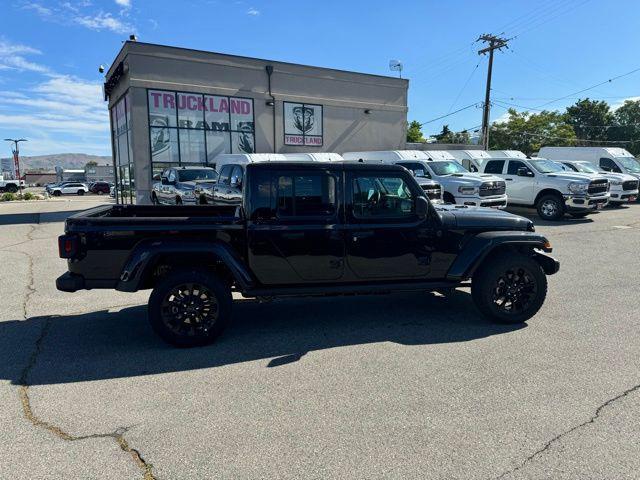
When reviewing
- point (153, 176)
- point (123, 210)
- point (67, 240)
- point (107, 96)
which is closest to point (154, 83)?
point (153, 176)

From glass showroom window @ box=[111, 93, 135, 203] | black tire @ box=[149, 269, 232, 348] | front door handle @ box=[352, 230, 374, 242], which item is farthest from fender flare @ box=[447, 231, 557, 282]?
glass showroom window @ box=[111, 93, 135, 203]

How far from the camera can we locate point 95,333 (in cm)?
500

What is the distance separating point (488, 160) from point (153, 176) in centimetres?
1488

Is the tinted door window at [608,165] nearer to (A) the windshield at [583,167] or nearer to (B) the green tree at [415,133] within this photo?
(A) the windshield at [583,167]

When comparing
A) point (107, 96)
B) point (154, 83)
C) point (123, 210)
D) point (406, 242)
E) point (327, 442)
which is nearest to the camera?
point (327, 442)

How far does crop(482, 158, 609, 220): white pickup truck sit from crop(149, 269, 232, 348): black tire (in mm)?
13474

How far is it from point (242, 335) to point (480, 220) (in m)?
2.88

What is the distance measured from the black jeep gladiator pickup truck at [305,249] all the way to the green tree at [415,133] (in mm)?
56393

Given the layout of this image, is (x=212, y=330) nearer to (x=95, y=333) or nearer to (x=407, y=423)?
(x=95, y=333)

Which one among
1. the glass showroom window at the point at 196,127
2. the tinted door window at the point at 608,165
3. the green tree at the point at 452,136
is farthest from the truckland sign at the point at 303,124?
the green tree at the point at 452,136

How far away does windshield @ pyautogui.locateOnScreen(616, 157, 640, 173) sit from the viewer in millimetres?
20484

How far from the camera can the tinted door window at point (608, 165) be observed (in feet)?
68.5

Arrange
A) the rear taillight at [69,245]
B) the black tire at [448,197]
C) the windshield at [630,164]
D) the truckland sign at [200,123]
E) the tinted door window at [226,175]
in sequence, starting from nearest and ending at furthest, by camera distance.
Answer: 1. the rear taillight at [69,245]
2. the tinted door window at [226,175]
3. the black tire at [448,197]
4. the windshield at [630,164]
5. the truckland sign at [200,123]

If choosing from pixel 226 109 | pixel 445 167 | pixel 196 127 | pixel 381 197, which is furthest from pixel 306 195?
pixel 226 109
